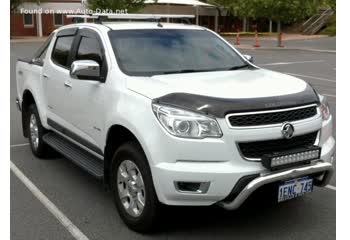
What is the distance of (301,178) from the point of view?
4004 millimetres

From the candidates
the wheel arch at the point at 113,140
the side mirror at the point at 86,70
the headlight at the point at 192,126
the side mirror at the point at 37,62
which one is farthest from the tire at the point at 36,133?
the headlight at the point at 192,126

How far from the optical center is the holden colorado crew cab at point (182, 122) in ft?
12.1

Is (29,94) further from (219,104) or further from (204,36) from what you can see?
(219,104)

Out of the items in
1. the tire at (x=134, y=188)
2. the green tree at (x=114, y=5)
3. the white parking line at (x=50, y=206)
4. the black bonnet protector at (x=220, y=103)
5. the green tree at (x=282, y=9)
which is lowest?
the white parking line at (x=50, y=206)

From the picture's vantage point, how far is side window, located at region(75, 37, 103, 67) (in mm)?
4977

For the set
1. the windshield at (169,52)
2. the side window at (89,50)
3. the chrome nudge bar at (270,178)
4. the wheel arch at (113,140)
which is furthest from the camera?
the side window at (89,50)

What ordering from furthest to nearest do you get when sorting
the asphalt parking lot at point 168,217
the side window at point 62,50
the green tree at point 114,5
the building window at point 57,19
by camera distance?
the building window at point 57,19, the green tree at point 114,5, the side window at point 62,50, the asphalt parking lot at point 168,217

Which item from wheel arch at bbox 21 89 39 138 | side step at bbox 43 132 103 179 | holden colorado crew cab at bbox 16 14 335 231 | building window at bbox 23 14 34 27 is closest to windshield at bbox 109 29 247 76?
holden colorado crew cab at bbox 16 14 335 231

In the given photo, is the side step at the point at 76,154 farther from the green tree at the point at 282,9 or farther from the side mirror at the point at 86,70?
the green tree at the point at 282,9

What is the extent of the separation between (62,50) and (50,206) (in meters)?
2.04

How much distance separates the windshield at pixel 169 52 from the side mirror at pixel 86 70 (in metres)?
0.24

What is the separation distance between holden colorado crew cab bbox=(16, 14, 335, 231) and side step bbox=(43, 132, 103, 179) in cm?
2

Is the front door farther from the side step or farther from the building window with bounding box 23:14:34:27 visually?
the building window with bounding box 23:14:34:27

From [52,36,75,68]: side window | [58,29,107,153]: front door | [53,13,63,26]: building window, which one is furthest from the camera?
[53,13,63,26]: building window
